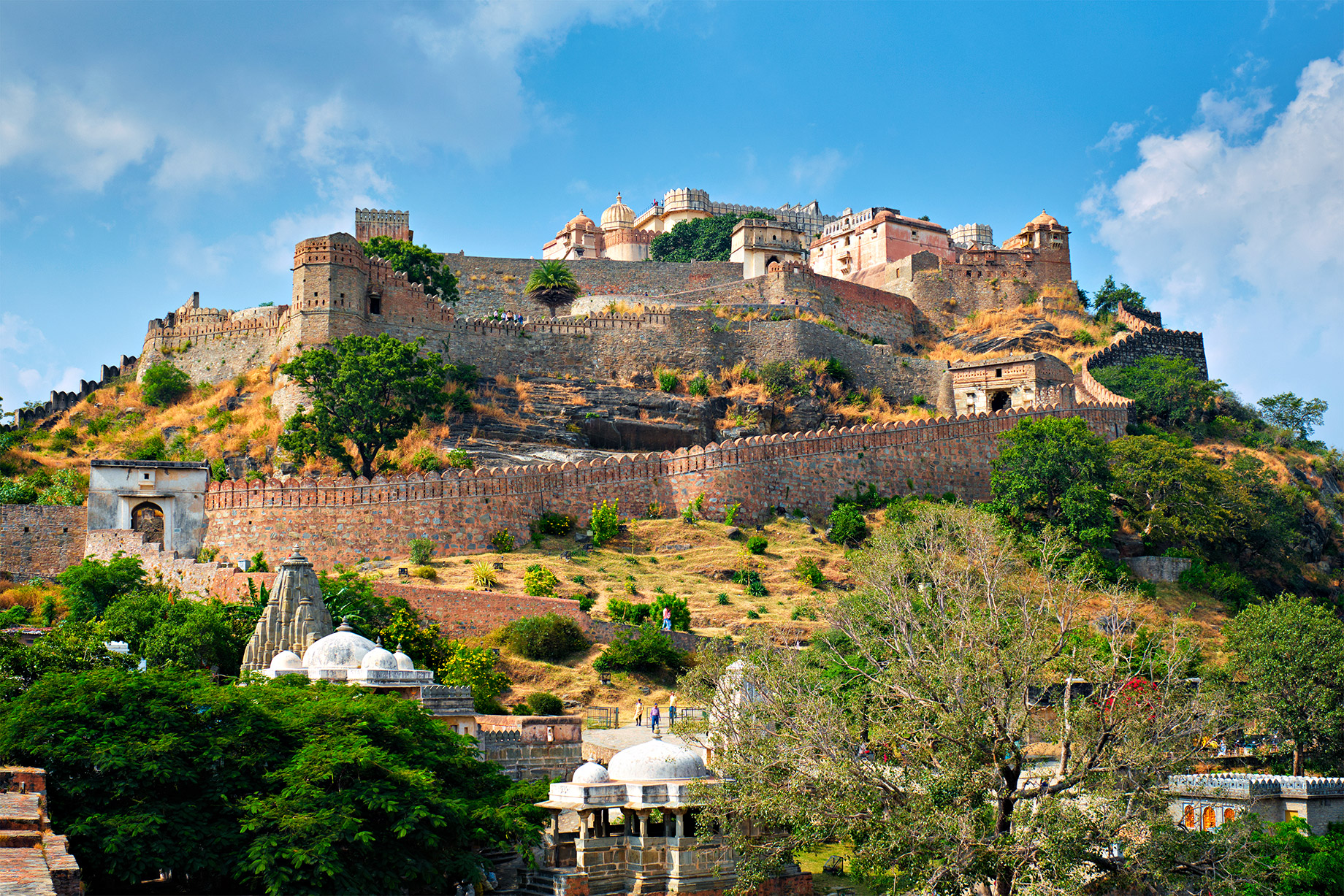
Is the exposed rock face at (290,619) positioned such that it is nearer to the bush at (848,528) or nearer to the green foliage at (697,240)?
the bush at (848,528)

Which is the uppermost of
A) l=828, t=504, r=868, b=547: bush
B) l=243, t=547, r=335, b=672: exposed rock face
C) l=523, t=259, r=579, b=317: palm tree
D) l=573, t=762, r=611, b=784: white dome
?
l=523, t=259, r=579, b=317: palm tree

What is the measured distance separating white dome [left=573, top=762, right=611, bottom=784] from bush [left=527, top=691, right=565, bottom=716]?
704 centimetres

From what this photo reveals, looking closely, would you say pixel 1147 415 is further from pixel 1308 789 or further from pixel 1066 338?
pixel 1308 789

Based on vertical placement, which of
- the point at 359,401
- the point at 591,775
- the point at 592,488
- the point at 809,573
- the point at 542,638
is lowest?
the point at 591,775

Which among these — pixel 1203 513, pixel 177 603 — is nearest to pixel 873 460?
pixel 1203 513

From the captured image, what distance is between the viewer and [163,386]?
46.1 meters

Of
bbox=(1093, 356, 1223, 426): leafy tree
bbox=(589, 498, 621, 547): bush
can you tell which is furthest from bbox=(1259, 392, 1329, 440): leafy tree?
bbox=(589, 498, 621, 547): bush

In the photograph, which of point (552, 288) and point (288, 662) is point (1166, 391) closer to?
point (552, 288)

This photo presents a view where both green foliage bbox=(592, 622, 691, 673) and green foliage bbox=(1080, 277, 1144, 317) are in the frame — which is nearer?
green foliage bbox=(592, 622, 691, 673)

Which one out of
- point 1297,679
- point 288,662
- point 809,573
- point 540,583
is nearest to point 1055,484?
point 809,573

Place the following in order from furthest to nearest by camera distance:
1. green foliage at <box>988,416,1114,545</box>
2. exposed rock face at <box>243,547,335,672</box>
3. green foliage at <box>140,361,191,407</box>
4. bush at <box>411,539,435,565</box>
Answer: green foliage at <box>140,361,191,407</box> → green foliage at <box>988,416,1114,545</box> → bush at <box>411,539,435,565</box> → exposed rock face at <box>243,547,335,672</box>

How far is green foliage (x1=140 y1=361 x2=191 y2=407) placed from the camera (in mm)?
46031

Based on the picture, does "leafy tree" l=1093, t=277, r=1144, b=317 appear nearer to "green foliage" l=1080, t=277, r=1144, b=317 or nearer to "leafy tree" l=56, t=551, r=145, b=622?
"green foliage" l=1080, t=277, r=1144, b=317

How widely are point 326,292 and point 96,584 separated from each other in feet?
52.1
